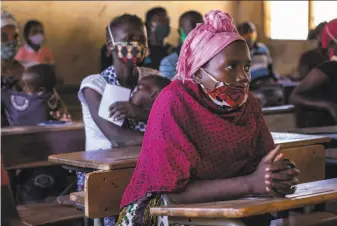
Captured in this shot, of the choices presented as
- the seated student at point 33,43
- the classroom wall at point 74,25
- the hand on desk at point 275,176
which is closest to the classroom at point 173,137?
the hand on desk at point 275,176

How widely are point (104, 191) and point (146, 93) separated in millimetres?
815

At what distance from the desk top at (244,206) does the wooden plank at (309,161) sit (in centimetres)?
125

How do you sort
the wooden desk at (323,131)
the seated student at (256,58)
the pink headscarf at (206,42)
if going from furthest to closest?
the seated student at (256,58), the wooden desk at (323,131), the pink headscarf at (206,42)

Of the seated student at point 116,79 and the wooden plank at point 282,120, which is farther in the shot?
the wooden plank at point 282,120

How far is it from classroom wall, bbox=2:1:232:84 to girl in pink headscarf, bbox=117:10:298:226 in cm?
668

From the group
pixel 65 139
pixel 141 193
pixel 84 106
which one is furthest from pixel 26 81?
pixel 141 193

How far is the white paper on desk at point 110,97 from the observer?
397 centimetres

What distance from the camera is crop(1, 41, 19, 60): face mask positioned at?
19.0 feet

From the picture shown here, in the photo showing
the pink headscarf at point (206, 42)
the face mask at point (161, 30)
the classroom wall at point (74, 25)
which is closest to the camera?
the pink headscarf at point (206, 42)

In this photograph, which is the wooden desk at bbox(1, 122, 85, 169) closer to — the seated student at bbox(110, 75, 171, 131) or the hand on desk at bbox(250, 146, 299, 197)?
the seated student at bbox(110, 75, 171, 131)

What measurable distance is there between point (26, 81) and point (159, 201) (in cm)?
334

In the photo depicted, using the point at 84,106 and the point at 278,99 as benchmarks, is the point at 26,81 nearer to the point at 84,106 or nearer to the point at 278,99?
the point at 84,106

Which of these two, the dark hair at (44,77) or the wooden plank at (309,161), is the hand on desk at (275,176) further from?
the dark hair at (44,77)

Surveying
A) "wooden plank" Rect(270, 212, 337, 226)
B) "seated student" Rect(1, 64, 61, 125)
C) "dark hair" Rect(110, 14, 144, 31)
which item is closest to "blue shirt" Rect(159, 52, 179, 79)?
"seated student" Rect(1, 64, 61, 125)
